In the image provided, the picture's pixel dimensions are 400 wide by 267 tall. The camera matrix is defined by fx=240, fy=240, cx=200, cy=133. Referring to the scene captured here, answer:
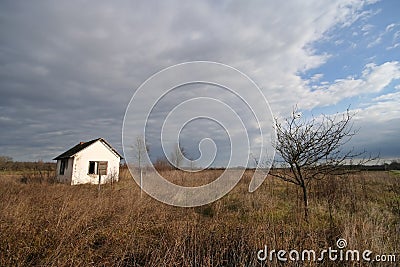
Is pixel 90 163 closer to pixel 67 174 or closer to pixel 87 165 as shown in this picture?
pixel 87 165

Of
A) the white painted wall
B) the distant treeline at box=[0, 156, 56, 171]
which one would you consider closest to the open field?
the white painted wall

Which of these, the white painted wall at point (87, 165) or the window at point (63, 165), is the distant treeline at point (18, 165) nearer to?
the window at point (63, 165)

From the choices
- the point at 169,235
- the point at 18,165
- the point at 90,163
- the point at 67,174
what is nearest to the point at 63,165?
the point at 67,174

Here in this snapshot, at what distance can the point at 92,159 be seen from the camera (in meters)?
26.0

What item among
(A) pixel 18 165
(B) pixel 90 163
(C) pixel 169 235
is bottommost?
(C) pixel 169 235

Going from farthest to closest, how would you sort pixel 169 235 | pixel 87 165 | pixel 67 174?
1. pixel 67 174
2. pixel 87 165
3. pixel 169 235

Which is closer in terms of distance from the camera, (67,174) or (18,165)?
(67,174)

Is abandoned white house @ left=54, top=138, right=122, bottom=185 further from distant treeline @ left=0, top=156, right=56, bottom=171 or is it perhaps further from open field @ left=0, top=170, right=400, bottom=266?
distant treeline @ left=0, top=156, right=56, bottom=171

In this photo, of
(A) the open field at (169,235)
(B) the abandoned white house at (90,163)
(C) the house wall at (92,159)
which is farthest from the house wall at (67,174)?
(A) the open field at (169,235)

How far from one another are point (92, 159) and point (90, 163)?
1.54 feet

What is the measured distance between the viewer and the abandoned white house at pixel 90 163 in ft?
80.8

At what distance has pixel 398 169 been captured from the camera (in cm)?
1680

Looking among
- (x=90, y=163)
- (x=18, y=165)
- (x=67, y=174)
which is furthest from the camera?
(x=18, y=165)

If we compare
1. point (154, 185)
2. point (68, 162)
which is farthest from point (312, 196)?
point (68, 162)
